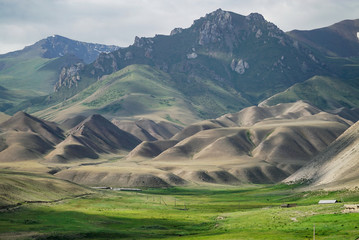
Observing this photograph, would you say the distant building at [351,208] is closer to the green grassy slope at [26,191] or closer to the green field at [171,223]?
the green field at [171,223]

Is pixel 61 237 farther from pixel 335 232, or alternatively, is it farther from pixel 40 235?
pixel 335 232

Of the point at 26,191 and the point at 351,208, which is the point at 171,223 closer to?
the point at 351,208

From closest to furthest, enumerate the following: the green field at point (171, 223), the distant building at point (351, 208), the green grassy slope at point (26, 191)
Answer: the green field at point (171, 223) < the distant building at point (351, 208) < the green grassy slope at point (26, 191)

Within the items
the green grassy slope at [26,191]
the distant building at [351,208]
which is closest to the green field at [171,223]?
the distant building at [351,208]

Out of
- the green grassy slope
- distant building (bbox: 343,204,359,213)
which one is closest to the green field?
distant building (bbox: 343,204,359,213)

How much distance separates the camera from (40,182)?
194 meters

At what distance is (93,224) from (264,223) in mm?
40709

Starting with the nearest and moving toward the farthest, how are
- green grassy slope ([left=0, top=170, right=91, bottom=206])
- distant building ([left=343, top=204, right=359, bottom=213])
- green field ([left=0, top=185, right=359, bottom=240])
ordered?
green field ([left=0, top=185, right=359, bottom=240]) → distant building ([left=343, top=204, right=359, bottom=213]) → green grassy slope ([left=0, top=170, right=91, bottom=206])

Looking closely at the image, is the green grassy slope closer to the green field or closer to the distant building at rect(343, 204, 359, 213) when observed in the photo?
the green field

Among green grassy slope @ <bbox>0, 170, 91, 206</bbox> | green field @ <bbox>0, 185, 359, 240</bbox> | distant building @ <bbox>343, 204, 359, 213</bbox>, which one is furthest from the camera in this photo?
green grassy slope @ <bbox>0, 170, 91, 206</bbox>

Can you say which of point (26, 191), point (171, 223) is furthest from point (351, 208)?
point (26, 191)

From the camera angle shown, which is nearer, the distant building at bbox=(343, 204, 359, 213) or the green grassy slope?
the distant building at bbox=(343, 204, 359, 213)

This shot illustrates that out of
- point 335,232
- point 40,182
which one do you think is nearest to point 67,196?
point 40,182

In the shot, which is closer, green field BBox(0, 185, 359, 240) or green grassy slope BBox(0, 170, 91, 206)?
green field BBox(0, 185, 359, 240)
